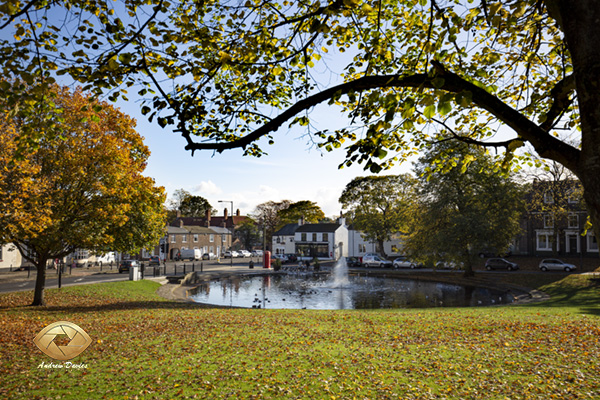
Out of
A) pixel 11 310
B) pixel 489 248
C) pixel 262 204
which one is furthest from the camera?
pixel 262 204

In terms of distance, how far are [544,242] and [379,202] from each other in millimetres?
21547

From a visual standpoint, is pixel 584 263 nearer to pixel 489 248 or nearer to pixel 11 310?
pixel 489 248

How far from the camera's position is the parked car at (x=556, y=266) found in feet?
123

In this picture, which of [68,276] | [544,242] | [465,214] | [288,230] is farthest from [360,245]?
[68,276]

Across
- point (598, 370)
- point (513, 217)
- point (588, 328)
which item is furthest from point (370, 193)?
point (598, 370)

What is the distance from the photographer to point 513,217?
32.5 metres

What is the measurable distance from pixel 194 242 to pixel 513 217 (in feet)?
187

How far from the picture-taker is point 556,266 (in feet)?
125

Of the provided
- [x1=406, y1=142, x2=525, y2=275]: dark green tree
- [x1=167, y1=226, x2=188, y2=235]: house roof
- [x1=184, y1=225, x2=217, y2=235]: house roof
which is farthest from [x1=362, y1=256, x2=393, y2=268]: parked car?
Result: [x1=184, y1=225, x2=217, y2=235]: house roof

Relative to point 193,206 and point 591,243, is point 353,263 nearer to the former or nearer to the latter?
point 591,243

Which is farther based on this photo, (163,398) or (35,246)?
(35,246)

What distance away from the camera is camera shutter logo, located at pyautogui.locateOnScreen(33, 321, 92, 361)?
907cm

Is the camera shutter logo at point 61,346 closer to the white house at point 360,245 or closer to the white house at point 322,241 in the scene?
the white house at point 360,245

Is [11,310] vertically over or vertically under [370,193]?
under
